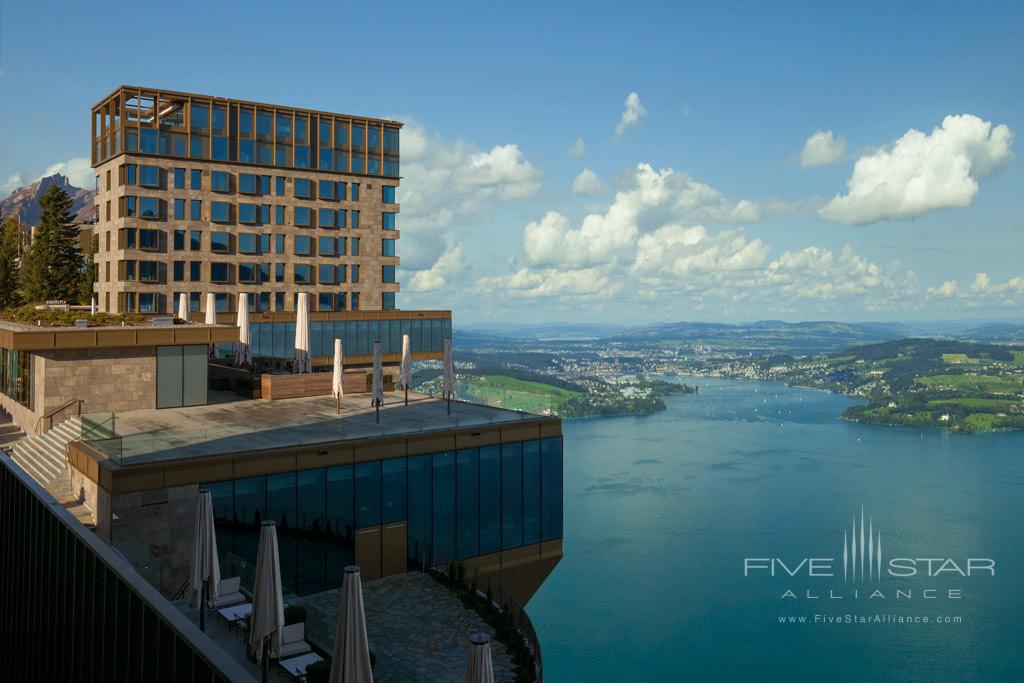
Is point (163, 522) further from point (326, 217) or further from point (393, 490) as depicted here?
point (326, 217)

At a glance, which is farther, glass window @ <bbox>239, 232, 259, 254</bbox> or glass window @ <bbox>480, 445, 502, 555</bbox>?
glass window @ <bbox>239, 232, 259, 254</bbox>

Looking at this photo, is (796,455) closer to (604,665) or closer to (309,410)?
(604,665)

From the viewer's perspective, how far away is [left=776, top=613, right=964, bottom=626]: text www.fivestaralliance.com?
101 meters

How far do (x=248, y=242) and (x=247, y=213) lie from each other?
2.41m

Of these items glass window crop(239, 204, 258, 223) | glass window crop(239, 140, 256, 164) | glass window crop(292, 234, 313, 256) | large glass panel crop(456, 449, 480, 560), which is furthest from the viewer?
glass window crop(292, 234, 313, 256)

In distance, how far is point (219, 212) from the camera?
2640 inches

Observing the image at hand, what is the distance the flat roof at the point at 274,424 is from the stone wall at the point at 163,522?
3.26ft

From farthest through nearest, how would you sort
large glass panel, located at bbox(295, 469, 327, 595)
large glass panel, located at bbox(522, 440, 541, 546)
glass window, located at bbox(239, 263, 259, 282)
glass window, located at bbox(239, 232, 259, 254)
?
glass window, located at bbox(239, 263, 259, 282) → glass window, located at bbox(239, 232, 259, 254) → large glass panel, located at bbox(522, 440, 541, 546) → large glass panel, located at bbox(295, 469, 327, 595)

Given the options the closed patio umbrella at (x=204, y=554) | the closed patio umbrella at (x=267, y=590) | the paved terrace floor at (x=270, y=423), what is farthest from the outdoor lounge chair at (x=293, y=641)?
the paved terrace floor at (x=270, y=423)

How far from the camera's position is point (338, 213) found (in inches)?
2896

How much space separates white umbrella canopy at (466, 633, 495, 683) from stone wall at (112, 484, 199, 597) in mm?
12719

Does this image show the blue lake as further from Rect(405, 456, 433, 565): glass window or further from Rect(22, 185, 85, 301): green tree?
Rect(405, 456, 433, 565): glass window

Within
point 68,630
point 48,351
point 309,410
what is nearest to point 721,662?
point 309,410

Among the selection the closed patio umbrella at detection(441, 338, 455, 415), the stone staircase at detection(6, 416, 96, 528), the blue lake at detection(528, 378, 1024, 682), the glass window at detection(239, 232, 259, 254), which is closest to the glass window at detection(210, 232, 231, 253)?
the glass window at detection(239, 232, 259, 254)
